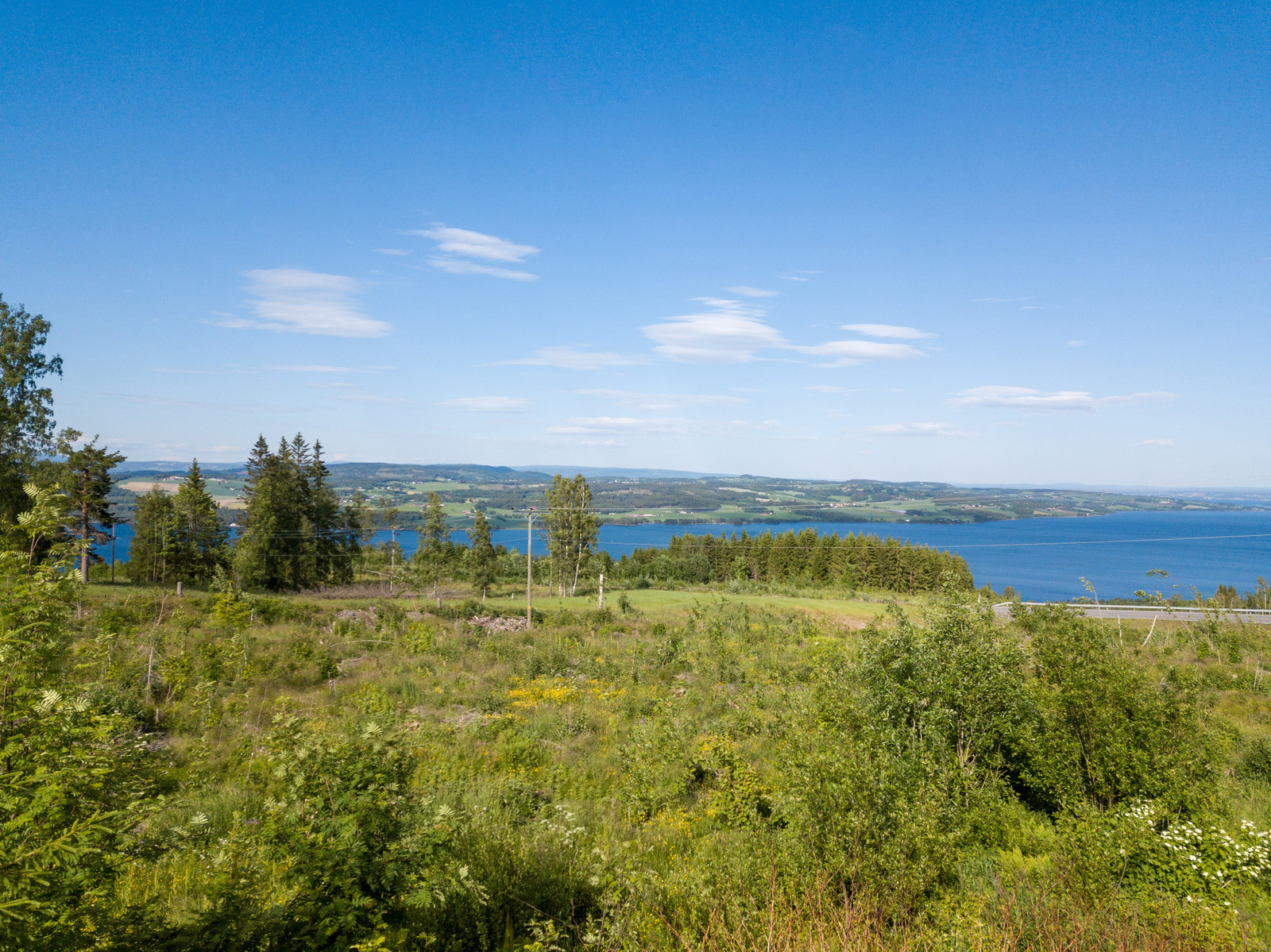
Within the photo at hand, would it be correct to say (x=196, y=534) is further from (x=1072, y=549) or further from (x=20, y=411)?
(x=1072, y=549)

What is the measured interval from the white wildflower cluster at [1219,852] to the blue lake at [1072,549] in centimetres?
6554

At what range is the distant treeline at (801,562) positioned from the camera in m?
69.0

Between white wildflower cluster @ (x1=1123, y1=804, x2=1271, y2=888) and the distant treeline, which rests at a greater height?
white wildflower cluster @ (x1=1123, y1=804, x2=1271, y2=888)

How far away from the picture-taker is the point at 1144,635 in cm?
3069

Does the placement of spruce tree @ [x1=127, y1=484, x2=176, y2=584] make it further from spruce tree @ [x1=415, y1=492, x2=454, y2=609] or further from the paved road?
the paved road

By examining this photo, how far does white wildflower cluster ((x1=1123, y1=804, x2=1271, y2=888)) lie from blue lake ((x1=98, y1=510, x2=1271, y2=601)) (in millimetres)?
65536

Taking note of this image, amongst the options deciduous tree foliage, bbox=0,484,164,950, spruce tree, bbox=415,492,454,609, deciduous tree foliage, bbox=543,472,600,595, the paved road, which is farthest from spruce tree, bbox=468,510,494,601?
deciduous tree foliage, bbox=0,484,164,950

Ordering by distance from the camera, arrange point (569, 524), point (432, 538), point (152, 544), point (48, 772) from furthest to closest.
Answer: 1. point (432, 538)
2. point (569, 524)
3. point (152, 544)
4. point (48, 772)

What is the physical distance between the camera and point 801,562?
7400cm

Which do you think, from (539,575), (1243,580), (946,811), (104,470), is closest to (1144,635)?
(946,811)

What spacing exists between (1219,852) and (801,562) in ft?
219

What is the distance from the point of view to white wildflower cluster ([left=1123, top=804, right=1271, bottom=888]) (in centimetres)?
830

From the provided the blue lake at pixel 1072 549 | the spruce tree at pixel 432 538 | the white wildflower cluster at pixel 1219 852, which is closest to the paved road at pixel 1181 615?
the white wildflower cluster at pixel 1219 852

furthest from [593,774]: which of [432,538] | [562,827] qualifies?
[432,538]
